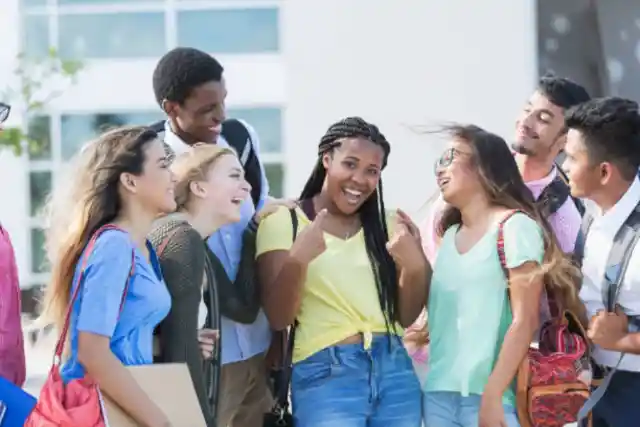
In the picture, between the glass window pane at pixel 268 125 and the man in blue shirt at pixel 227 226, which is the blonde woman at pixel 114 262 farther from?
the glass window pane at pixel 268 125

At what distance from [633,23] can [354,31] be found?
366cm

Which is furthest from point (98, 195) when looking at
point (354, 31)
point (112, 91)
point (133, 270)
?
point (112, 91)

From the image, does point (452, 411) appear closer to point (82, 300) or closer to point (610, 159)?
point (610, 159)

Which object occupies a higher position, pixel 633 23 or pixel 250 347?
pixel 633 23

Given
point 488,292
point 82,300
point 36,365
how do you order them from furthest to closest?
point 36,365 < point 488,292 < point 82,300

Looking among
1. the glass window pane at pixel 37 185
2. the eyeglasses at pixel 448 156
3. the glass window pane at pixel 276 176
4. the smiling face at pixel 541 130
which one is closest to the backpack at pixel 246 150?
the eyeglasses at pixel 448 156

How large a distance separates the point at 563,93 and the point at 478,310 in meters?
1.40

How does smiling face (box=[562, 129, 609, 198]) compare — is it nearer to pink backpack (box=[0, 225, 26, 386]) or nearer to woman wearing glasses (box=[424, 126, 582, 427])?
woman wearing glasses (box=[424, 126, 582, 427])

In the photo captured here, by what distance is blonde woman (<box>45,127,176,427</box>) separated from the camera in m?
3.42

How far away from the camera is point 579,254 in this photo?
4.28 meters

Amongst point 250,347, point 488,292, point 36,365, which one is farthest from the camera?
point 36,365

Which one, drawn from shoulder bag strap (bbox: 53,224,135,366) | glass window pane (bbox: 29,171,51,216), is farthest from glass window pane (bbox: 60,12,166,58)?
shoulder bag strap (bbox: 53,224,135,366)

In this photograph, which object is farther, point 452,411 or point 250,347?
point 250,347

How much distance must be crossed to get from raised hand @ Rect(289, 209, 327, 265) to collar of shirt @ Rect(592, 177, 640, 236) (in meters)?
0.98
